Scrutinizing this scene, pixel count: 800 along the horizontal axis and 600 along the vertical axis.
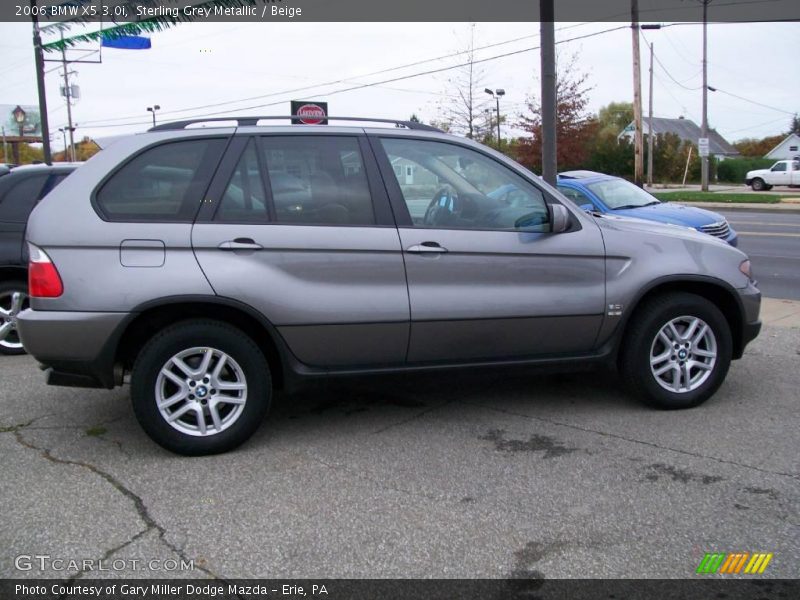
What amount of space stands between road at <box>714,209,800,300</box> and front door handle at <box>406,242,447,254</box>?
295 inches

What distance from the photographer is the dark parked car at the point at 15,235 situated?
697cm

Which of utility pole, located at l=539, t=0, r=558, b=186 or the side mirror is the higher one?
utility pole, located at l=539, t=0, r=558, b=186

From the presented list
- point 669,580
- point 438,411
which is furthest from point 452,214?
point 669,580

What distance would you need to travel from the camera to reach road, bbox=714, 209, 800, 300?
1123cm

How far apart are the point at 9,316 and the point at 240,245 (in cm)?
391

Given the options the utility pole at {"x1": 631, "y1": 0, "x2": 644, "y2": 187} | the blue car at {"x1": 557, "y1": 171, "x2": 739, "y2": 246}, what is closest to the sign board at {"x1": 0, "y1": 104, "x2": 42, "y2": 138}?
the utility pole at {"x1": 631, "y1": 0, "x2": 644, "y2": 187}

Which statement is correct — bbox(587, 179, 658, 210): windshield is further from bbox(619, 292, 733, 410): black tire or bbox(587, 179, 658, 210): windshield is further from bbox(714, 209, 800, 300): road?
bbox(619, 292, 733, 410): black tire

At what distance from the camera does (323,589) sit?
10.0 feet

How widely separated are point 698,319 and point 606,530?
2.13 metres

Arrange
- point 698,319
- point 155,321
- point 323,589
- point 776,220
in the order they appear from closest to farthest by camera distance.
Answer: point 323,589, point 155,321, point 698,319, point 776,220

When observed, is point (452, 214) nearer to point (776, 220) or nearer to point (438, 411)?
point (438, 411)

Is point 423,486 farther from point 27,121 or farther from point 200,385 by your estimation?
point 27,121

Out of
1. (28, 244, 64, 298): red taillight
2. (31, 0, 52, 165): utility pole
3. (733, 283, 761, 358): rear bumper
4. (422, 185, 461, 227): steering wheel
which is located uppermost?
(31, 0, 52, 165): utility pole

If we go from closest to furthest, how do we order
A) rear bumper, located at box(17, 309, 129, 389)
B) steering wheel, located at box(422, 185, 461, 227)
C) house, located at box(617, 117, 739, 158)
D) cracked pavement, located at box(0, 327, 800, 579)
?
cracked pavement, located at box(0, 327, 800, 579), rear bumper, located at box(17, 309, 129, 389), steering wheel, located at box(422, 185, 461, 227), house, located at box(617, 117, 739, 158)
